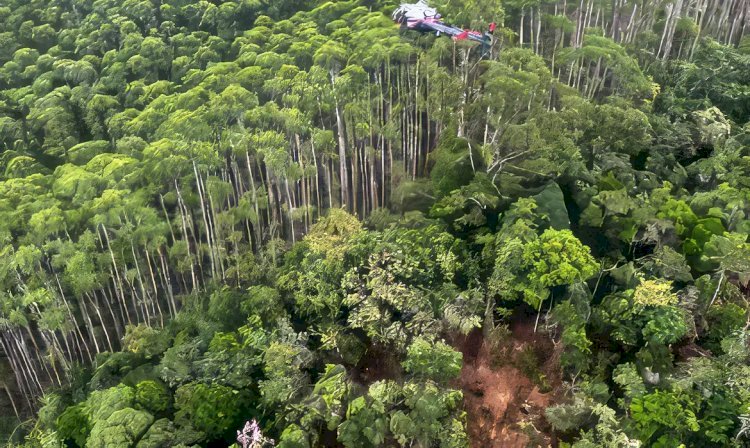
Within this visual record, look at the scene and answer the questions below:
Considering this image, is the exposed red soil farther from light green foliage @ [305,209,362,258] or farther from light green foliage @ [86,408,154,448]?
light green foliage @ [86,408,154,448]

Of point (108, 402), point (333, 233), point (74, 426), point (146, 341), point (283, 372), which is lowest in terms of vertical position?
point (146, 341)

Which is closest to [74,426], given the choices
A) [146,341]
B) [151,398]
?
[151,398]

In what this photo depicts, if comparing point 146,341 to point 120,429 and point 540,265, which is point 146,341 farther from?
point 540,265

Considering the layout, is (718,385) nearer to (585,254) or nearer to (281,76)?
(585,254)

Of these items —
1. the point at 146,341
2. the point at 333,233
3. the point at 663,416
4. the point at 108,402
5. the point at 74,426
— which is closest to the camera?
the point at 663,416

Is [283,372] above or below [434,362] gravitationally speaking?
below

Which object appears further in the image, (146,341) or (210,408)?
(146,341)

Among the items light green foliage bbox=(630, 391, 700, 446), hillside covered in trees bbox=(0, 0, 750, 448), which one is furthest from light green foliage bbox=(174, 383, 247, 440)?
light green foliage bbox=(630, 391, 700, 446)
